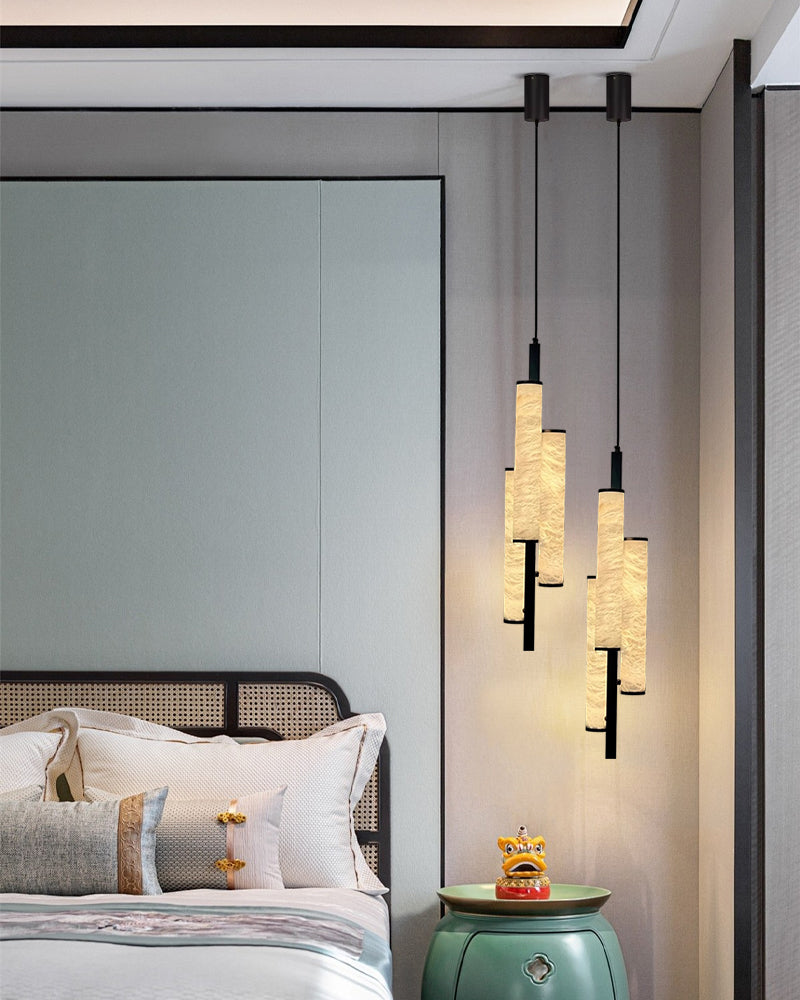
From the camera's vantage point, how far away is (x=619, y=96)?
3064mm

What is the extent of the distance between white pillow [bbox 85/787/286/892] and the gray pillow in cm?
7

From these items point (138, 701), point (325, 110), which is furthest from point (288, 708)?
point (325, 110)

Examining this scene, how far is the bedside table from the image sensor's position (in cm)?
267

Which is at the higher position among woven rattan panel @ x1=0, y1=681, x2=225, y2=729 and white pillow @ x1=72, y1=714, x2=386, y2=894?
woven rattan panel @ x1=0, y1=681, x2=225, y2=729

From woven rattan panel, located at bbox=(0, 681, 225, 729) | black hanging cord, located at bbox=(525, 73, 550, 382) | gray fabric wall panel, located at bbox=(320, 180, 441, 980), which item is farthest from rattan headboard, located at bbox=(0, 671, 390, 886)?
black hanging cord, located at bbox=(525, 73, 550, 382)

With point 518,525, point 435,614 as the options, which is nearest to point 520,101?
point 518,525

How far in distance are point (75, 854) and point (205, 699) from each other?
0.69 m

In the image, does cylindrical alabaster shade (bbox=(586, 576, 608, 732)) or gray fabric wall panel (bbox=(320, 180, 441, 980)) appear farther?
gray fabric wall panel (bbox=(320, 180, 441, 980))

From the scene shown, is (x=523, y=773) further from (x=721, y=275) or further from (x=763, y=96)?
(x=763, y=96)

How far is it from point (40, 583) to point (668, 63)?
2.21m

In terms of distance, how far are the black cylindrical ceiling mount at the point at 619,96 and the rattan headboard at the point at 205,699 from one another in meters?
1.73

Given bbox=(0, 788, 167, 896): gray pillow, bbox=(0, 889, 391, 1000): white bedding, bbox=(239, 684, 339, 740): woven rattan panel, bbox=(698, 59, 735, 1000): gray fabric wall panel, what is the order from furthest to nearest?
bbox=(239, 684, 339, 740): woven rattan panel < bbox=(698, 59, 735, 1000): gray fabric wall panel < bbox=(0, 788, 167, 896): gray pillow < bbox=(0, 889, 391, 1000): white bedding

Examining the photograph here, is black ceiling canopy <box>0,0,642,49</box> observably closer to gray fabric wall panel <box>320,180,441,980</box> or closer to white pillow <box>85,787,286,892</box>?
gray fabric wall panel <box>320,180,441,980</box>

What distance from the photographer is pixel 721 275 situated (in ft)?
9.86
